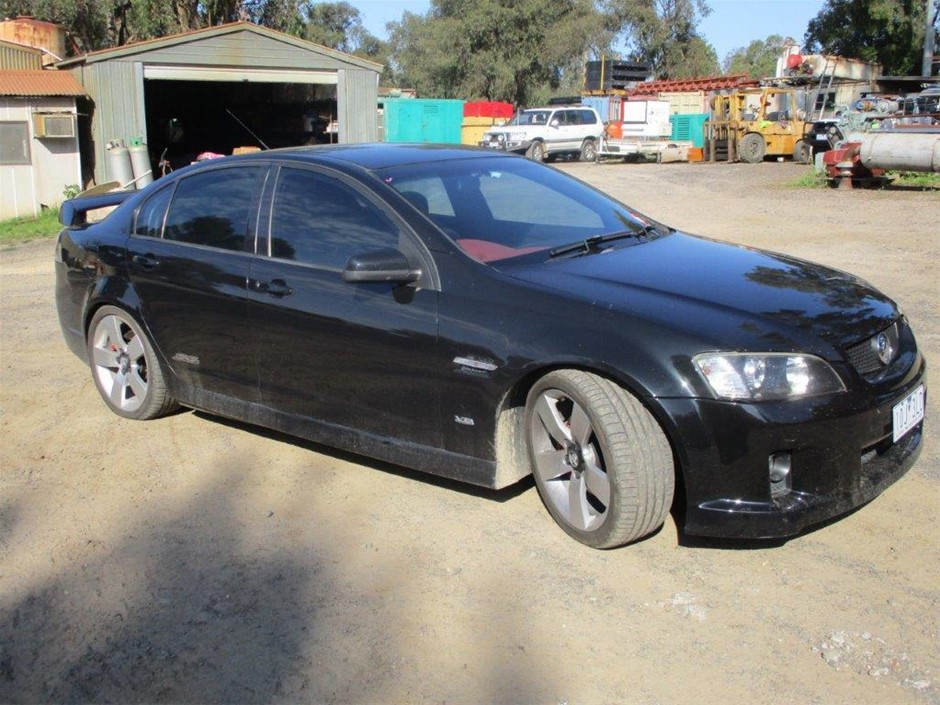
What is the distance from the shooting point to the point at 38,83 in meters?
18.6

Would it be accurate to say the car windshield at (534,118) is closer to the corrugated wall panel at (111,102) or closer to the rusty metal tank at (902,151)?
the rusty metal tank at (902,151)

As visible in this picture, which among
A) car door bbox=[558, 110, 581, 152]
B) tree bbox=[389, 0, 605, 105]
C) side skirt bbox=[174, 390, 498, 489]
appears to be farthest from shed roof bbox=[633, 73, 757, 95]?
side skirt bbox=[174, 390, 498, 489]

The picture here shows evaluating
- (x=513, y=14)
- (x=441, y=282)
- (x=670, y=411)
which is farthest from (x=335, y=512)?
(x=513, y=14)

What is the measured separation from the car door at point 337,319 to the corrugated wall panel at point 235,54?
1690cm

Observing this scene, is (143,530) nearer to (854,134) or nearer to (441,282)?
(441,282)

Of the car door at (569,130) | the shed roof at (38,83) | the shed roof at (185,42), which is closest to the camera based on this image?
the shed roof at (38,83)

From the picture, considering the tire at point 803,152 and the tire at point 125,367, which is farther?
the tire at point 803,152

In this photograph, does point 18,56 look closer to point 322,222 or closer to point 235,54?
point 235,54

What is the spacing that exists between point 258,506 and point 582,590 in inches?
66.0

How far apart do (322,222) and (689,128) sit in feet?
101

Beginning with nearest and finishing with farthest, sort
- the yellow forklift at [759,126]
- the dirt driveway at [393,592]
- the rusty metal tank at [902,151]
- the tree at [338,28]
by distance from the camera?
the dirt driveway at [393,592] < the rusty metal tank at [902,151] < the yellow forklift at [759,126] < the tree at [338,28]

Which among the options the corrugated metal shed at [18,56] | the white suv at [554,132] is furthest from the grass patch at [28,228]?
the white suv at [554,132]

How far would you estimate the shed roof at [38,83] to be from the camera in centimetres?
1795

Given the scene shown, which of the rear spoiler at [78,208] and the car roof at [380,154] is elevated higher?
the car roof at [380,154]
